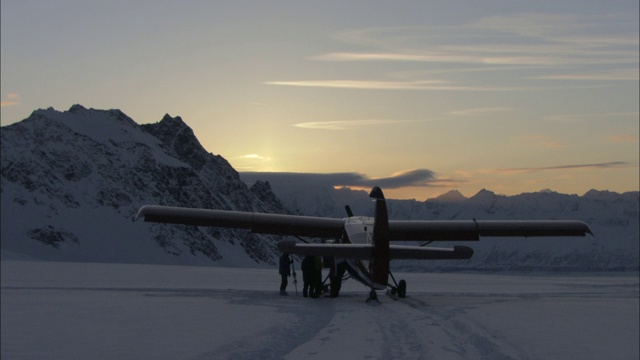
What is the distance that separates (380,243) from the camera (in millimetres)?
21609

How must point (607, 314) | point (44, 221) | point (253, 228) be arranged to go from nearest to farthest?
point (607, 314) < point (253, 228) < point (44, 221)

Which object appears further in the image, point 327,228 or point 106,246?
point 106,246

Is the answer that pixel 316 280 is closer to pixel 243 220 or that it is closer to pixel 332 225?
pixel 332 225

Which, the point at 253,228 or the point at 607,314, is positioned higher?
the point at 253,228

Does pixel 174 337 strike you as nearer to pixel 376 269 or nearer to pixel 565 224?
pixel 376 269

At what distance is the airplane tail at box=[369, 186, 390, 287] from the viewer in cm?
A: 2131

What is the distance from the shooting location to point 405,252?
74.5 ft

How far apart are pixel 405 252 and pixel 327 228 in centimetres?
642

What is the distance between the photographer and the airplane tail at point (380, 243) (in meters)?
21.3

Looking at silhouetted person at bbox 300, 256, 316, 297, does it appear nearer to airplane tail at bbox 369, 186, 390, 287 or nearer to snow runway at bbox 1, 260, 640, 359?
snow runway at bbox 1, 260, 640, 359

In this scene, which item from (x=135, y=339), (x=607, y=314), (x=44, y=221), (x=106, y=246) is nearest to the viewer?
(x=135, y=339)

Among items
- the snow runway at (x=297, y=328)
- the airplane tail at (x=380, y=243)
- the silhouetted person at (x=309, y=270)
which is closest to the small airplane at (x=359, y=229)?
the airplane tail at (x=380, y=243)

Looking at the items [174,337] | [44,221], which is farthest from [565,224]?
[44,221]

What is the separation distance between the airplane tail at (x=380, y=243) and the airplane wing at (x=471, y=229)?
6682 mm
